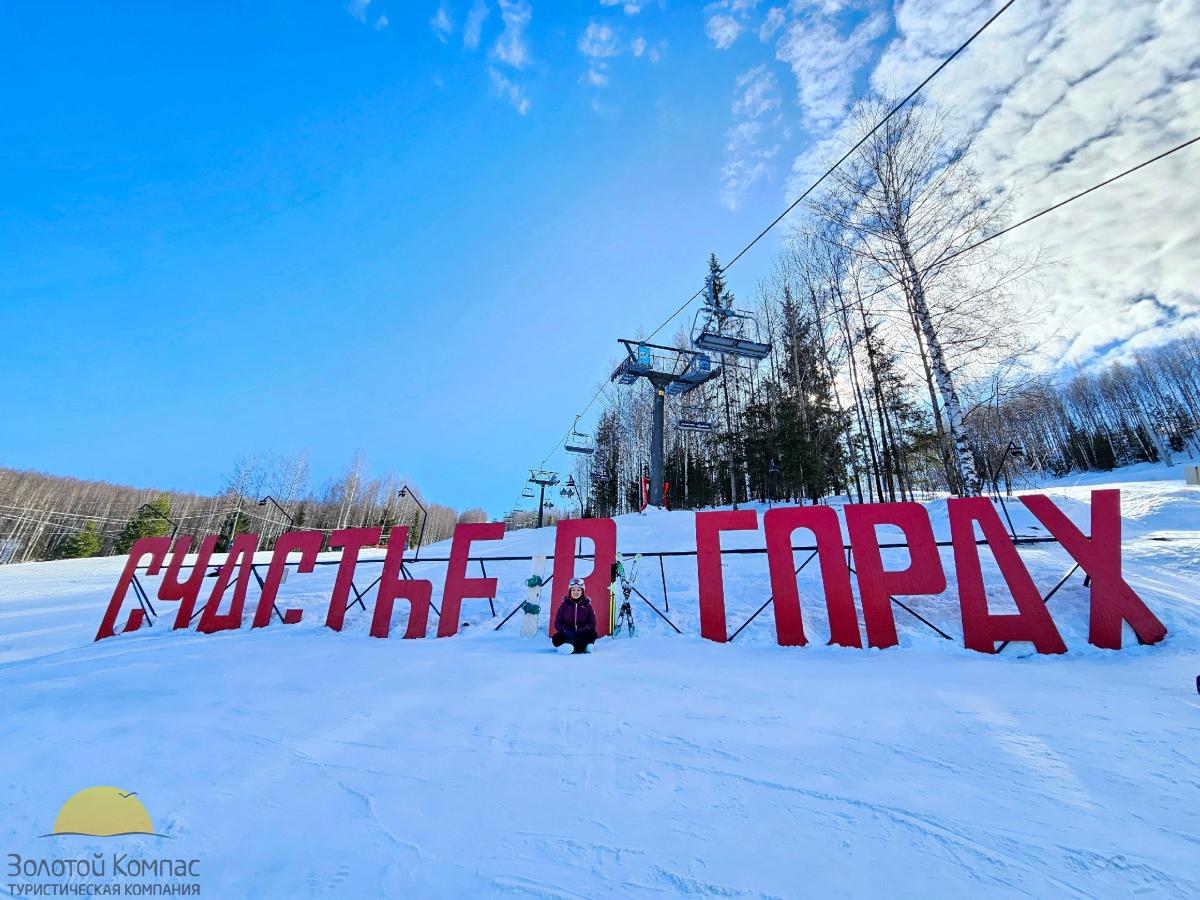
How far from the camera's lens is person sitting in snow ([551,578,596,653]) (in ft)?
18.6

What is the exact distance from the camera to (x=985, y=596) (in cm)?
527

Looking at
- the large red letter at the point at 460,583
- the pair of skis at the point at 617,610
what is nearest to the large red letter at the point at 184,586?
the large red letter at the point at 460,583

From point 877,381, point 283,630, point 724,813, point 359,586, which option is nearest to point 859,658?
point 724,813

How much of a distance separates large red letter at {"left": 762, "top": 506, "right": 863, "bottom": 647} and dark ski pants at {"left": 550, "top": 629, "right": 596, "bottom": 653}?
247 centimetres

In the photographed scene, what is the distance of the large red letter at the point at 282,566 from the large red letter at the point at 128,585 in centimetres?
232

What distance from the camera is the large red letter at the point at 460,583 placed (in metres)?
7.11

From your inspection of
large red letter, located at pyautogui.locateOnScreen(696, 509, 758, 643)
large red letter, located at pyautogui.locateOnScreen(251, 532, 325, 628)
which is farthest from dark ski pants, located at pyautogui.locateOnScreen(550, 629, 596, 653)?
large red letter, located at pyautogui.locateOnScreen(251, 532, 325, 628)

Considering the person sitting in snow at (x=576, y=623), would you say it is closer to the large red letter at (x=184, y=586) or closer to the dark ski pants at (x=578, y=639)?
the dark ski pants at (x=578, y=639)

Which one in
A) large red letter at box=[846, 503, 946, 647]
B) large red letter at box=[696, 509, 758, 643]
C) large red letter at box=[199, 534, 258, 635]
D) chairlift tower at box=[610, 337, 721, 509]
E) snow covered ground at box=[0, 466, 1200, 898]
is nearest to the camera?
snow covered ground at box=[0, 466, 1200, 898]

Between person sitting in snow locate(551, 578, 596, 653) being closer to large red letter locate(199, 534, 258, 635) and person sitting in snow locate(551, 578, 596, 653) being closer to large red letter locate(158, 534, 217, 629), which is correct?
large red letter locate(199, 534, 258, 635)

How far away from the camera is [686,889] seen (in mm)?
1728

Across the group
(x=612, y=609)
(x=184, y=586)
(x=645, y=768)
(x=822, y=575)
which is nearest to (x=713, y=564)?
(x=822, y=575)

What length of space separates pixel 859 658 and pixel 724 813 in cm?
361

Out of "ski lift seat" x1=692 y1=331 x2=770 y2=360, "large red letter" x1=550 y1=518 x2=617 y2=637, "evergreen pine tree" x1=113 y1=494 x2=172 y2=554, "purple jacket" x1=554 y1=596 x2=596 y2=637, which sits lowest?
"purple jacket" x1=554 y1=596 x2=596 y2=637
